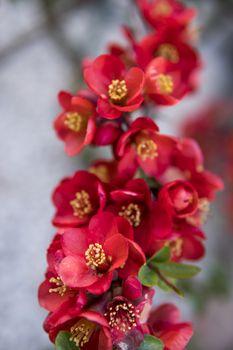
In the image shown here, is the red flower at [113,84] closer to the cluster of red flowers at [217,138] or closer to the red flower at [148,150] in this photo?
the red flower at [148,150]

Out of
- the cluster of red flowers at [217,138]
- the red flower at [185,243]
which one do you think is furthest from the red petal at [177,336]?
the cluster of red flowers at [217,138]

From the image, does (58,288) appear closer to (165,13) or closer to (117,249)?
(117,249)

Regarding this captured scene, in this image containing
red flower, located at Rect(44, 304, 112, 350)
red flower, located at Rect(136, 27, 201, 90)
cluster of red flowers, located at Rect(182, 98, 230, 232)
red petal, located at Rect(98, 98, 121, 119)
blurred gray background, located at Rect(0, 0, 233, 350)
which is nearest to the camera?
red flower, located at Rect(44, 304, 112, 350)

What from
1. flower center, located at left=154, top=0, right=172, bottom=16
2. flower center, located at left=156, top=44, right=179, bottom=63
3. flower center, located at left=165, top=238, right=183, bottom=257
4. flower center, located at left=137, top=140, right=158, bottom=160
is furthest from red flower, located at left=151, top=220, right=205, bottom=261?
flower center, located at left=154, top=0, right=172, bottom=16

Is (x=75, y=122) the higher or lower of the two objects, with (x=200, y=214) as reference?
higher

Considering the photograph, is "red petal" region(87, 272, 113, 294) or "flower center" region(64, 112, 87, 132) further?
"flower center" region(64, 112, 87, 132)

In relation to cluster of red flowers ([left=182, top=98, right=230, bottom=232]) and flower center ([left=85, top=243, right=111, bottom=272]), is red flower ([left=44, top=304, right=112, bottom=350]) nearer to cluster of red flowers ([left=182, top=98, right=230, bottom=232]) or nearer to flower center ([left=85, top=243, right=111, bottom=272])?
flower center ([left=85, top=243, right=111, bottom=272])

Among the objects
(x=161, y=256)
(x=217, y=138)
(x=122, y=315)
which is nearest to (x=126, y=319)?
(x=122, y=315)
